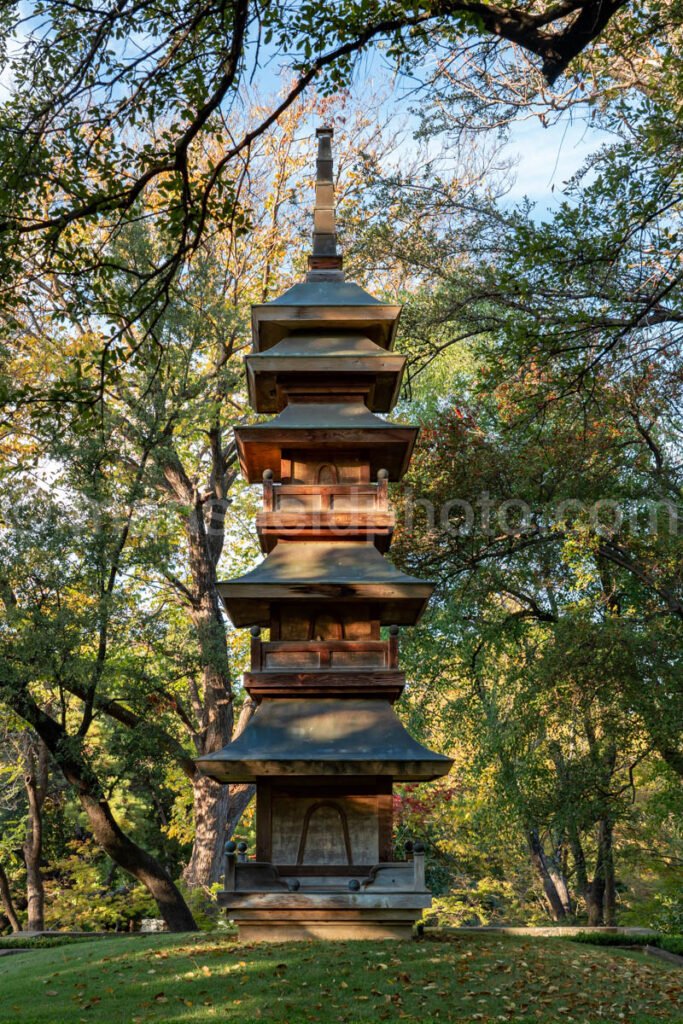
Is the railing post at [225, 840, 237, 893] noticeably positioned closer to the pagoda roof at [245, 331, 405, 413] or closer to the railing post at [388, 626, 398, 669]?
the railing post at [388, 626, 398, 669]

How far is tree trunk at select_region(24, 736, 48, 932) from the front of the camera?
82.5ft

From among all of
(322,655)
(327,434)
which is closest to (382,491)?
(327,434)

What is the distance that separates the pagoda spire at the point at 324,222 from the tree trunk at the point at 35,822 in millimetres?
15138

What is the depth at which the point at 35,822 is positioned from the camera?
25.8 meters

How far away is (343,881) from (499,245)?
31.0ft

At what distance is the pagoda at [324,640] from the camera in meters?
12.1

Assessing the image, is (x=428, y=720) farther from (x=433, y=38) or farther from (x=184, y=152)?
(x=184, y=152)

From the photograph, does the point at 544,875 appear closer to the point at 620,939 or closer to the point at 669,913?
the point at 669,913

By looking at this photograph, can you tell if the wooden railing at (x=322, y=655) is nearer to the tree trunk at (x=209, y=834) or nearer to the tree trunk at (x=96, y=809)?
the tree trunk at (x=96, y=809)

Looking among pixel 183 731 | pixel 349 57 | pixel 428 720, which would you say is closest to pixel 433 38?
pixel 349 57

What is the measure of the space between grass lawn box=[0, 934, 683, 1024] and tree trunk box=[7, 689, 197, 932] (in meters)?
5.35

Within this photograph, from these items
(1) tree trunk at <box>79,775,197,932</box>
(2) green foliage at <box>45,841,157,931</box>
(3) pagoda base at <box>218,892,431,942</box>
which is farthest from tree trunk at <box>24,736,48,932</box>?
(3) pagoda base at <box>218,892,431,942</box>

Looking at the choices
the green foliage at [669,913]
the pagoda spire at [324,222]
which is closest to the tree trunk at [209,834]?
the green foliage at [669,913]

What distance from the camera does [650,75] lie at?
11.0 meters
